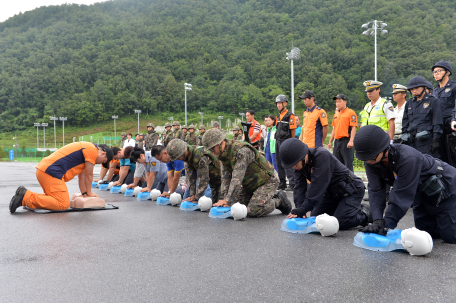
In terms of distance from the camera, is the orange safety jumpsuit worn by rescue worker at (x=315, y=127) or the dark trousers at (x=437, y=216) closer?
the dark trousers at (x=437, y=216)

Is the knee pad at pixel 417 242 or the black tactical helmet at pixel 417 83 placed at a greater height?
the black tactical helmet at pixel 417 83

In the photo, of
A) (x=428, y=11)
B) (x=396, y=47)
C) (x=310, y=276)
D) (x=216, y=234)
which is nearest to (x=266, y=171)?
(x=216, y=234)

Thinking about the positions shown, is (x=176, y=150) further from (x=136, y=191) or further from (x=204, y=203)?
(x=136, y=191)

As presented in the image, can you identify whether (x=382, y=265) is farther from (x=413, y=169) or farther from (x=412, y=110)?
(x=412, y=110)

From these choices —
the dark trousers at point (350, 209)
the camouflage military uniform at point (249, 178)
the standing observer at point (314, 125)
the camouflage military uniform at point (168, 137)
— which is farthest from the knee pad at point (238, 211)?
the camouflage military uniform at point (168, 137)

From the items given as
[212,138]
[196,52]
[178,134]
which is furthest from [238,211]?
[196,52]

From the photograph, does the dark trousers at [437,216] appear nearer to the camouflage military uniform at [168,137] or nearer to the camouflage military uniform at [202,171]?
the camouflage military uniform at [202,171]

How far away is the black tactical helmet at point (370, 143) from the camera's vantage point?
3955mm

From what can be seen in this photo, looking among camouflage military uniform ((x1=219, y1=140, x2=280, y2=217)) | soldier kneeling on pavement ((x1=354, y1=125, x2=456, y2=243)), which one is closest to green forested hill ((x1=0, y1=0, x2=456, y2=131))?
camouflage military uniform ((x1=219, y1=140, x2=280, y2=217))

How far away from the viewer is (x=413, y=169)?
13.2 feet

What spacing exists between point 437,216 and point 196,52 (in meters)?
135

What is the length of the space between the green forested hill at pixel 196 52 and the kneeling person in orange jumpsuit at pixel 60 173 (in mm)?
68098

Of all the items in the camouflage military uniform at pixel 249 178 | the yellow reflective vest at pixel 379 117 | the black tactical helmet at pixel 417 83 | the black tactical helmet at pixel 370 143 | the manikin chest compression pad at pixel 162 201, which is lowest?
the manikin chest compression pad at pixel 162 201

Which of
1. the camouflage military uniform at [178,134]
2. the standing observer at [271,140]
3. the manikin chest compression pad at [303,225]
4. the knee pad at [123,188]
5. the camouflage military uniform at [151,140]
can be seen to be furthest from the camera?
the camouflage military uniform at [151,140]
